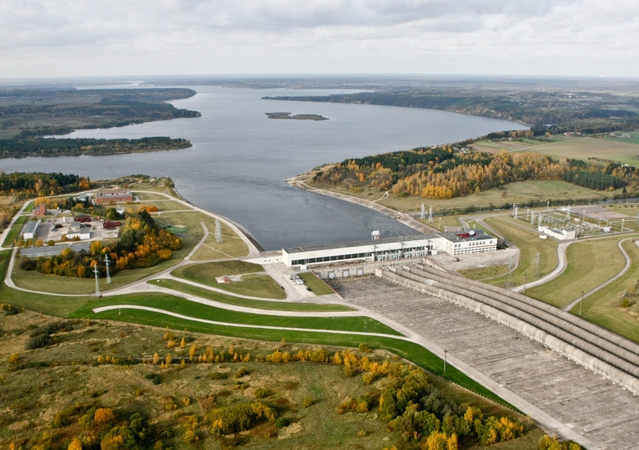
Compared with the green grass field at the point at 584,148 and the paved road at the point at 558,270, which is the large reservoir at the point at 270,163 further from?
the green grass field at the point at 584,148

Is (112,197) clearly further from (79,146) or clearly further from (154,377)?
(79,146)

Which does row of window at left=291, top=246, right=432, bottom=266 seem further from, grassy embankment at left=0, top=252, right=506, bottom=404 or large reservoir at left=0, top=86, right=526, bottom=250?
grassy embankment at left=0, top=252, right=506, bottom=404

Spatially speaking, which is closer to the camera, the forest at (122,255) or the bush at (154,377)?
the bush at (154,377)

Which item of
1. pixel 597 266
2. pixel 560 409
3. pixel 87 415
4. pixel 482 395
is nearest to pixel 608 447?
pixel 560 409

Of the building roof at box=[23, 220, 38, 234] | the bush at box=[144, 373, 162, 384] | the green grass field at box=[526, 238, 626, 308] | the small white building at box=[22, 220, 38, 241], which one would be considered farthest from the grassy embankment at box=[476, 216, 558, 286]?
the building roof at box=[23, 220, 38, 234]

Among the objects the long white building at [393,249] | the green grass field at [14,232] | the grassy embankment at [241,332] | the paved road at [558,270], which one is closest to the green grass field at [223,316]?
the grassy embankment at [241,332]

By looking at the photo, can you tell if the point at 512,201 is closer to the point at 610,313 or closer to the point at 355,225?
the point at 355,225

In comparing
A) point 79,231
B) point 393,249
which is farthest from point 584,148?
point 79,231
